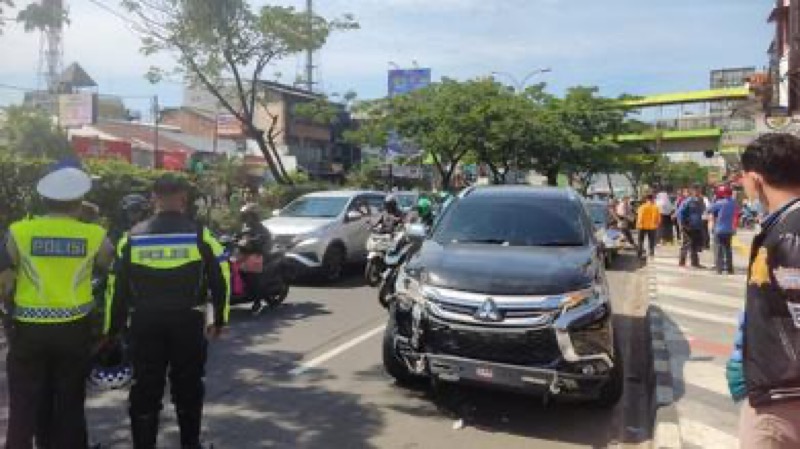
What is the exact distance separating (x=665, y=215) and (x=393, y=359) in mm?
18264

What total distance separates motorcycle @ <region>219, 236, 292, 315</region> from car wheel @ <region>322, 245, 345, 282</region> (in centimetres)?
288

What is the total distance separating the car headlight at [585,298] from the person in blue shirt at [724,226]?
10.8 meters

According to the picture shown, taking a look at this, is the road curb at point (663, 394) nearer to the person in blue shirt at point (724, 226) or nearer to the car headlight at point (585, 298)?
the car headlight at point (585, 298)

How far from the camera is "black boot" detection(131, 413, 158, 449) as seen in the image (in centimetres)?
502

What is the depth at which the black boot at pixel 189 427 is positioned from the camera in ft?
17.1

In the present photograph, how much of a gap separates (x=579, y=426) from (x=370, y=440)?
1.70 meters

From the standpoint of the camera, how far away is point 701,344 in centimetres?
921

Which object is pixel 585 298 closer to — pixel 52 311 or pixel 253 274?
pixel 52 311

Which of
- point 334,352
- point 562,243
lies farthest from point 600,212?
point 562,243

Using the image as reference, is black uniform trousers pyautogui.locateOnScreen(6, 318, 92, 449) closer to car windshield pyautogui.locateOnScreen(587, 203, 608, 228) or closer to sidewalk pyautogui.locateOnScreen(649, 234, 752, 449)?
sidewalk pyautogui.locateOnScreen(649, 234, 752, 449)

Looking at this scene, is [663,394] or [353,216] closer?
[663,394]

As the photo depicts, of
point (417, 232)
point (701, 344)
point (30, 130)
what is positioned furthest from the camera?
point (30, 130)

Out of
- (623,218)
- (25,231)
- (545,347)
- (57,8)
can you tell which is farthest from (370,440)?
(623,218)

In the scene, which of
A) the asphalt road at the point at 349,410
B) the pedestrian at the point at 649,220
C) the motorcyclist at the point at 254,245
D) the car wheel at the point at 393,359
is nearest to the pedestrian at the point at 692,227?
the pedestrian at the point at 649,220
